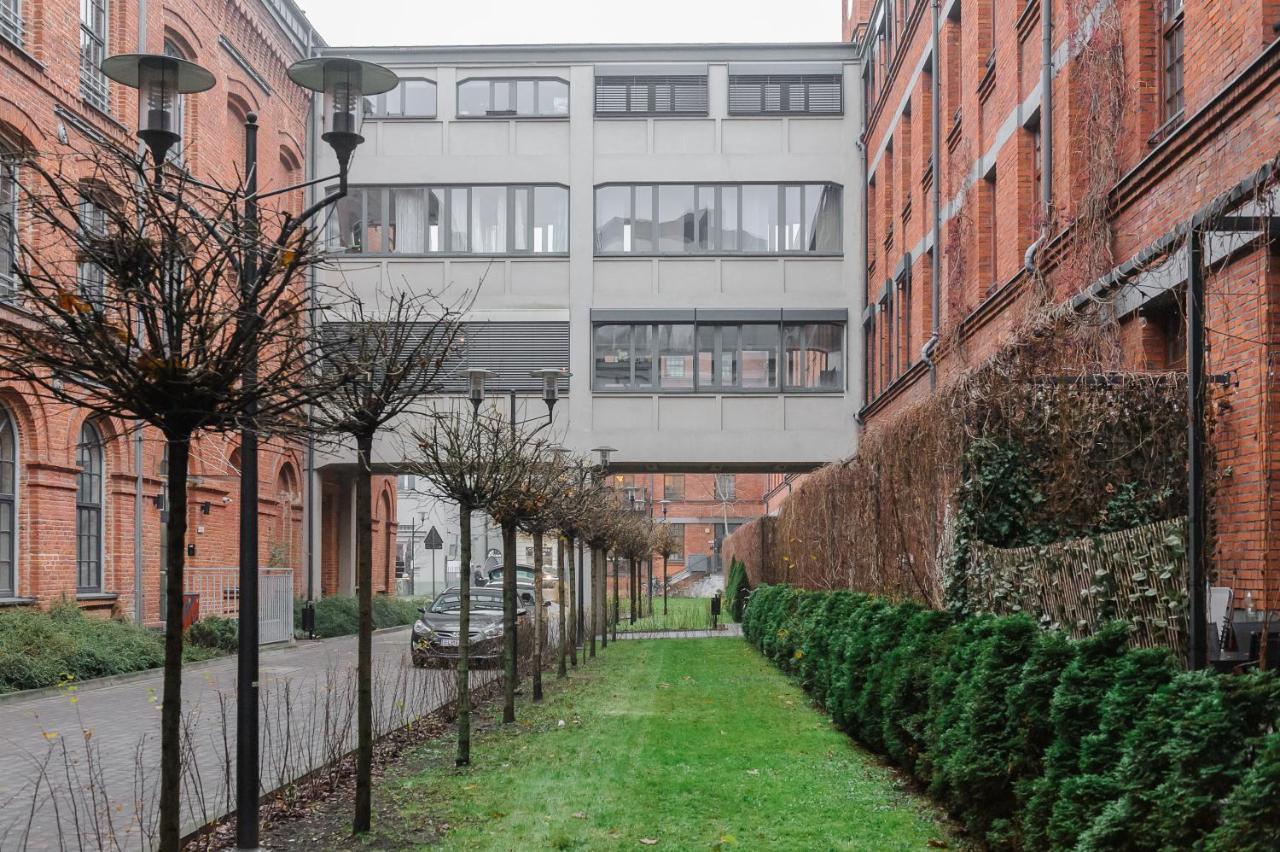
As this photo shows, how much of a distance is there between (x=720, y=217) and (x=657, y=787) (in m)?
23.3

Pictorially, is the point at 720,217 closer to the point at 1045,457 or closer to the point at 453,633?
the point at 453,633

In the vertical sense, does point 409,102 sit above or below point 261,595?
above

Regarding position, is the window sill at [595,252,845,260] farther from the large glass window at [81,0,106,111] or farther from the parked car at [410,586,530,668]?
the large glass window at [81,0,106,111]

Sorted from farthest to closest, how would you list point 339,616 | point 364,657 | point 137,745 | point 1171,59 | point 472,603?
point 339,616
point 472,603
point 1171,59
point 137,745
point 364,657

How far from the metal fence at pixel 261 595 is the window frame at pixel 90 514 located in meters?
2.50

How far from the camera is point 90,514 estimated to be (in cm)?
2231

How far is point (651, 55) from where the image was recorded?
3212 centimetres

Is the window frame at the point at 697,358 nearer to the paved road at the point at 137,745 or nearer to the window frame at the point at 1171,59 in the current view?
the paved road at the point at 137,745

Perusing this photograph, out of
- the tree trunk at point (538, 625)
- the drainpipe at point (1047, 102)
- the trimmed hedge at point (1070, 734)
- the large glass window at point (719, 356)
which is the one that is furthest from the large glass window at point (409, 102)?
the trimmed hedge at point (1070, 734)

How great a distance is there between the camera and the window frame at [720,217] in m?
31.2

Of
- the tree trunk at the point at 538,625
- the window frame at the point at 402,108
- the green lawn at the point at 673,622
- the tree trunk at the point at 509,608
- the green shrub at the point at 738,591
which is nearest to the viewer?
the tree trunk at the point at 509,608

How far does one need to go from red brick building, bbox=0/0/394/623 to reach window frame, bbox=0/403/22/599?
0.02 m

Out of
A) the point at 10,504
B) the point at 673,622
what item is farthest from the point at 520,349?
the point at 10,504

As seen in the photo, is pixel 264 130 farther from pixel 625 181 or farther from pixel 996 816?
pixel 996 816
